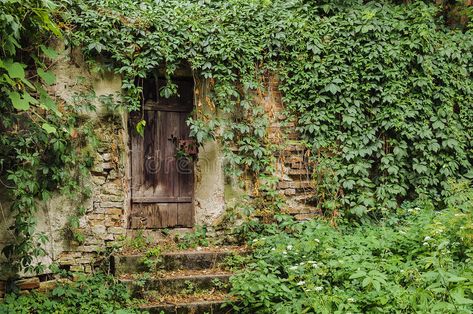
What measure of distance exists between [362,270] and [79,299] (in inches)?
→ 113

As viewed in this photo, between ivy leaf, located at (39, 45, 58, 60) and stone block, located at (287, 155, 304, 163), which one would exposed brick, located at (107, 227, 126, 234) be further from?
stone block, located at (287, 155, 304, 163)

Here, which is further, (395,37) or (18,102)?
(395,37)

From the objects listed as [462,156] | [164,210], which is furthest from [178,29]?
[462,156]

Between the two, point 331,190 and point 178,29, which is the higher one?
point 178,29

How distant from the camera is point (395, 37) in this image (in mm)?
6094

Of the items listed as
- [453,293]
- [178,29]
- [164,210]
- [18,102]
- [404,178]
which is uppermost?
[178,29]

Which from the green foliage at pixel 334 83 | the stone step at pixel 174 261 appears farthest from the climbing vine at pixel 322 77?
the stone step at pixel 174 261

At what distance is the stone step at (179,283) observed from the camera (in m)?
4.46

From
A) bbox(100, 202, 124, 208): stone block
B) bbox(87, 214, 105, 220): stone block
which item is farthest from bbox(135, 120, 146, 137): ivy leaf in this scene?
bbox(87, 214, 105, 220): stone block

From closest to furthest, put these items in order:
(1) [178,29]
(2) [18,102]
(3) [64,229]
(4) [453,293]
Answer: (4) [453,293] < (2) [18,102] < (3) [64,229] < (1) [178,29]

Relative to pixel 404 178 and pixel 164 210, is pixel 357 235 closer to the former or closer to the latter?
pixel 404 178

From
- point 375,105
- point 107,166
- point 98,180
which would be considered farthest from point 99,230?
point 375,105

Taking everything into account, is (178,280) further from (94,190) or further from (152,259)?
(94,190)

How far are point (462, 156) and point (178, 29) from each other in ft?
14.8
